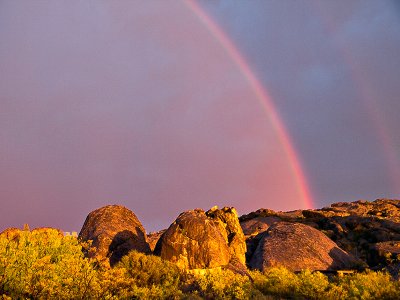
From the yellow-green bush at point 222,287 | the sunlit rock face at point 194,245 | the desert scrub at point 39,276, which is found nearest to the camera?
the desert scrub at point 39,276

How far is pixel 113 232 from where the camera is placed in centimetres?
2203

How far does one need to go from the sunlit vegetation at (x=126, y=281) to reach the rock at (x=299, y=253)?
6.91 m

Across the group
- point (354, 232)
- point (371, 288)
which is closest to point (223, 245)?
point (371, 288)

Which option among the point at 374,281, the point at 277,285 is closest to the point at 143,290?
the point at 277,285

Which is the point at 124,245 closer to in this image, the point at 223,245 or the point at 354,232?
the point at 223,245

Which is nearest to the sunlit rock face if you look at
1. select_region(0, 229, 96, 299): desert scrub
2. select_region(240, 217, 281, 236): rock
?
select_region(0, 229, 96, 299): desert scrub

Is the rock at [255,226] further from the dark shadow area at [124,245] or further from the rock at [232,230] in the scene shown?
the dark shadow area at [124,245]

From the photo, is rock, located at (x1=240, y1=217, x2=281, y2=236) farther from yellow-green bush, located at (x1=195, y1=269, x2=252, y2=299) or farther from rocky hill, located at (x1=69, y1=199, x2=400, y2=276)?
yellow-green bush, located at (x1=195, y1=269, x2=252, y2=299)

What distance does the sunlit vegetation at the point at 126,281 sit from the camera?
11188 millimetres

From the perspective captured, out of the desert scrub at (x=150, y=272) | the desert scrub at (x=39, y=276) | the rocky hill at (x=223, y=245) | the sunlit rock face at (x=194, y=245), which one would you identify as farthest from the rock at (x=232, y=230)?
the desert scrub at (x=39, y=276)

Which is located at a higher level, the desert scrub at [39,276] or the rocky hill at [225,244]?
the rocky hill at [225,244]

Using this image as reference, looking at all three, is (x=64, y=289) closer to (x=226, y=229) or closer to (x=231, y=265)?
(x=231, y=265)

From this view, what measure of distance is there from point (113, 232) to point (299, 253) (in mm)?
12764

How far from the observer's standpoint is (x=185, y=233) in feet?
68.8
